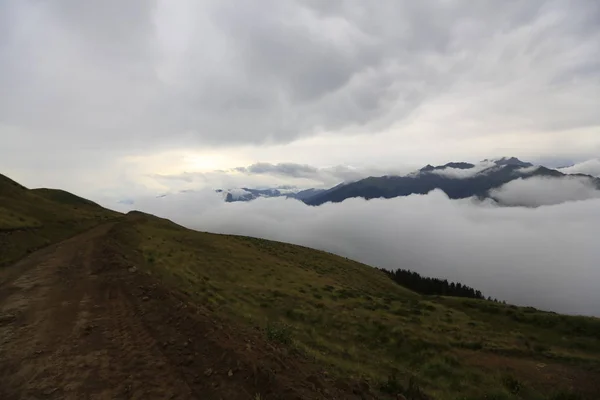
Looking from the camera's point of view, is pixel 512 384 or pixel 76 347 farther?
pixel 512 384

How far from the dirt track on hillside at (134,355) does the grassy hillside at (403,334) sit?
3187 millimetres

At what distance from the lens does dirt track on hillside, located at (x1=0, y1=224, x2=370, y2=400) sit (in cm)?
855

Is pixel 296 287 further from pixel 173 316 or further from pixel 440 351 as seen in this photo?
pixel 173 316

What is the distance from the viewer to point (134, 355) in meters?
10.3

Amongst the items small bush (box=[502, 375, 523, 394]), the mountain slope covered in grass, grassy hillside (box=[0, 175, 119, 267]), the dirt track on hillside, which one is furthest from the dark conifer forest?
the dirt track on hillside

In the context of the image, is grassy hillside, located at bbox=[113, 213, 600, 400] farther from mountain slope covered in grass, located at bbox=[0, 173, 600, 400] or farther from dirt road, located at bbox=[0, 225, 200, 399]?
dirt road, located at bbox=[0, 225, 200, 399]

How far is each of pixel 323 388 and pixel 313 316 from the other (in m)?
16.0

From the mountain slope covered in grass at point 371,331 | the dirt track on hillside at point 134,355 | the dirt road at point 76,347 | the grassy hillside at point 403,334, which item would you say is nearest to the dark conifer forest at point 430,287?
the mountain slope covered in grass at point 371,331

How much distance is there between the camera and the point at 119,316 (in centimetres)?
1364

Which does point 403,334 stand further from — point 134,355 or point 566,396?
point 134,355

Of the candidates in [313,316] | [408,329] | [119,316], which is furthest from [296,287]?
[119,316]

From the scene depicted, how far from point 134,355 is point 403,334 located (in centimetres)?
1774

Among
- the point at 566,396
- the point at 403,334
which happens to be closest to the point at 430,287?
the point at 403,334

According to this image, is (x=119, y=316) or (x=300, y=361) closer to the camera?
(x=300, y=361)
